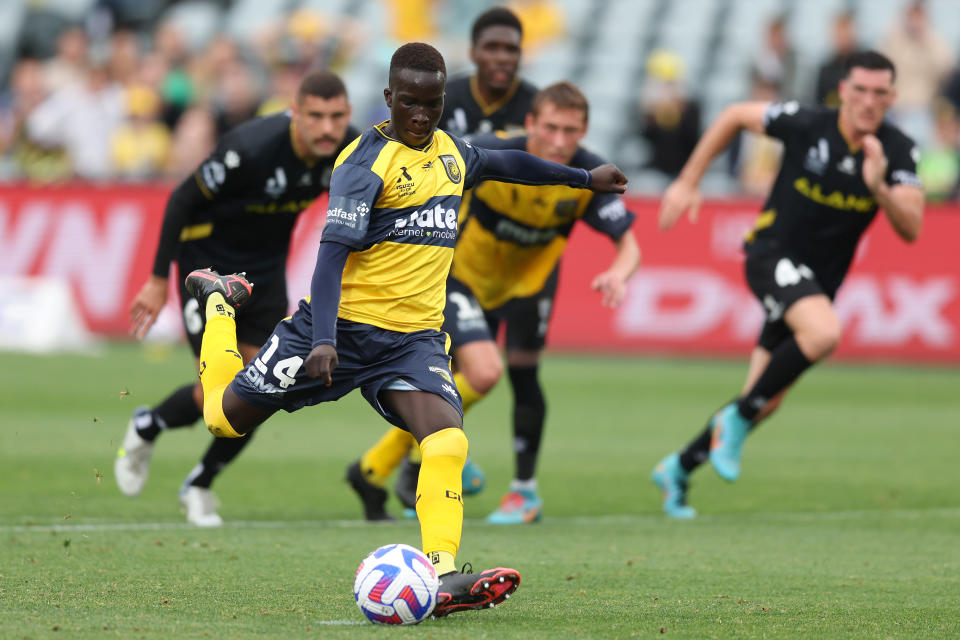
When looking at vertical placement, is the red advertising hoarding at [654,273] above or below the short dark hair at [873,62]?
below

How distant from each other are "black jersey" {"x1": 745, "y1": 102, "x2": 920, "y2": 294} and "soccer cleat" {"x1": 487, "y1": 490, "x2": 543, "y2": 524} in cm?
220

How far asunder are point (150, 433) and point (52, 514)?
0.69 meters

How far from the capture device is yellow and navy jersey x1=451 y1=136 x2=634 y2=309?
8.62 metres

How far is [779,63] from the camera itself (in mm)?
20328

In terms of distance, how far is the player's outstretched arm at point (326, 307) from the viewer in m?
5.44

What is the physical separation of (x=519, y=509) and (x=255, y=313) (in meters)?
1.88

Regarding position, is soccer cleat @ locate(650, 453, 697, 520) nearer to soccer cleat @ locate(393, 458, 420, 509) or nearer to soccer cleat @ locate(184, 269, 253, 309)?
soccer cleat @ locate(393, 458, 420, 509)

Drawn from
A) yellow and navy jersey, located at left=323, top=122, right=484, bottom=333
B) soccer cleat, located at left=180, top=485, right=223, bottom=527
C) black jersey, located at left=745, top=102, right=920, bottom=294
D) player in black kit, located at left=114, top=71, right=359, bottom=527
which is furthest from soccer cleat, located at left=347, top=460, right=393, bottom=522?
black jersey, located at left=745, top=102, right=920, bottom=294

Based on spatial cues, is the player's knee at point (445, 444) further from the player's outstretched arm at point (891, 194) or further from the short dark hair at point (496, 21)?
the short dark hair at point (496, 21)

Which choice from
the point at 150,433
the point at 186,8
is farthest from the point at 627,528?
the point at 186,8

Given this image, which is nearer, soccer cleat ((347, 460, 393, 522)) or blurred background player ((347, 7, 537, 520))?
soccer cleat ((347, 460, 393, 522))

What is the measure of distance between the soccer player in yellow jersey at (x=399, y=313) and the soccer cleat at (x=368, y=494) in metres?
2.21

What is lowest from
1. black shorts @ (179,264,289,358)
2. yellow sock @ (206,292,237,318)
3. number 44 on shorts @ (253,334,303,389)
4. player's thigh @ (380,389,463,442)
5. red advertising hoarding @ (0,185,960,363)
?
red advertising hoarding @ (0,185,960,363)

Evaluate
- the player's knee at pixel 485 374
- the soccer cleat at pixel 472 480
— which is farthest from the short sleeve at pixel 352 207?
the soccer cleat at pixel 472 480
